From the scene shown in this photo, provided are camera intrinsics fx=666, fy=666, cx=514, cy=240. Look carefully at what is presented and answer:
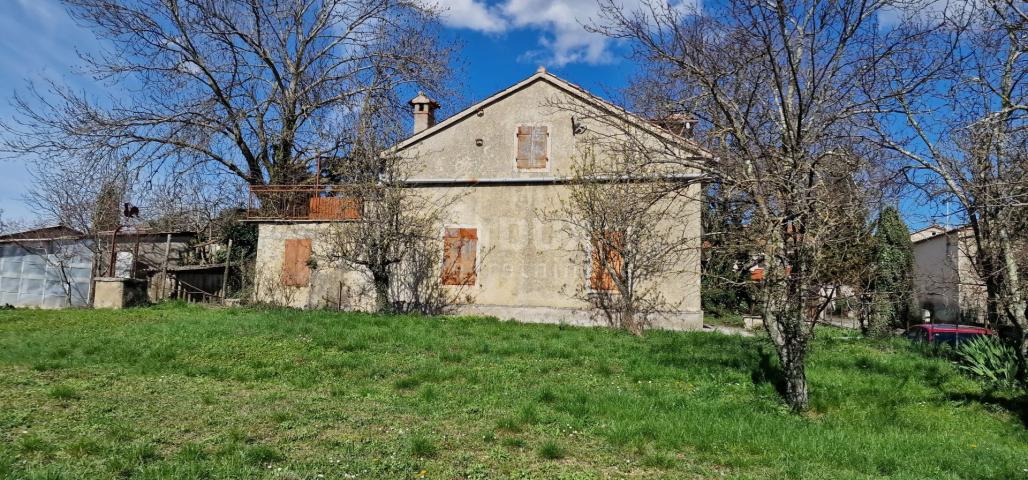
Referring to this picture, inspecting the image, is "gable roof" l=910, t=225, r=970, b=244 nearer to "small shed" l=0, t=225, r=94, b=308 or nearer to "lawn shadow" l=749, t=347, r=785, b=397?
"lawn shadow" l=749, t=347, r=785, b=397

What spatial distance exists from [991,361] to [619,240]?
26.1 feet

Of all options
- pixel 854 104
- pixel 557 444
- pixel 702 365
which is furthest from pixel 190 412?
pixel 854 104

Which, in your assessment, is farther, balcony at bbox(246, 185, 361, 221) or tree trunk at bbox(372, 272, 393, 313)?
balcony at bbox(246, 185, 361, 221)

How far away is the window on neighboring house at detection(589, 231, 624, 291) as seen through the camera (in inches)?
635

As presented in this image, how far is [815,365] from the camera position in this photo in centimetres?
1068

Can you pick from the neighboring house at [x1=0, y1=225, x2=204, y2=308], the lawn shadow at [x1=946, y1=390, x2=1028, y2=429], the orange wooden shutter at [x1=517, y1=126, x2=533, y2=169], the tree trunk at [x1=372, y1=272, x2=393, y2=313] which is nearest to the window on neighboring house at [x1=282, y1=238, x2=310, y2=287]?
the tree trunk at [x1=372, y1=272, x2=393, y2=313]

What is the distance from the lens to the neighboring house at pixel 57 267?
2019cm

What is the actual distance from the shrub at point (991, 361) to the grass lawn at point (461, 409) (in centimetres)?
30

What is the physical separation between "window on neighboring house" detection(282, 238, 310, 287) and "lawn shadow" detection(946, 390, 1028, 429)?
51.1 feet

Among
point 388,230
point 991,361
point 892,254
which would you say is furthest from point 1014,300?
point 892,254

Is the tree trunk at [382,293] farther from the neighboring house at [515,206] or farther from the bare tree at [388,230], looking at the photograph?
the neighboring house at [515,206]

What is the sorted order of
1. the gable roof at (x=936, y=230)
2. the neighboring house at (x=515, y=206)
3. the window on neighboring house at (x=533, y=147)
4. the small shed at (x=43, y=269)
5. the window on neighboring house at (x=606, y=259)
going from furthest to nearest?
the small shed at (x=43, y=269), the window on neighboring house at (x=533, y=147), the neighboring house at (x=515, y=206), the window on neighboring house at (x=606, y=259), the gable roof at (x=936, y=230)

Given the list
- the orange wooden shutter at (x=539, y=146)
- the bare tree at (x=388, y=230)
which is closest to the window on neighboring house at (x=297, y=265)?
the bare tree at (x=388, y=230)

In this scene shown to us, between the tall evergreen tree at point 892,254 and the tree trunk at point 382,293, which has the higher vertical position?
the tall evergreen tree at point 892,254
